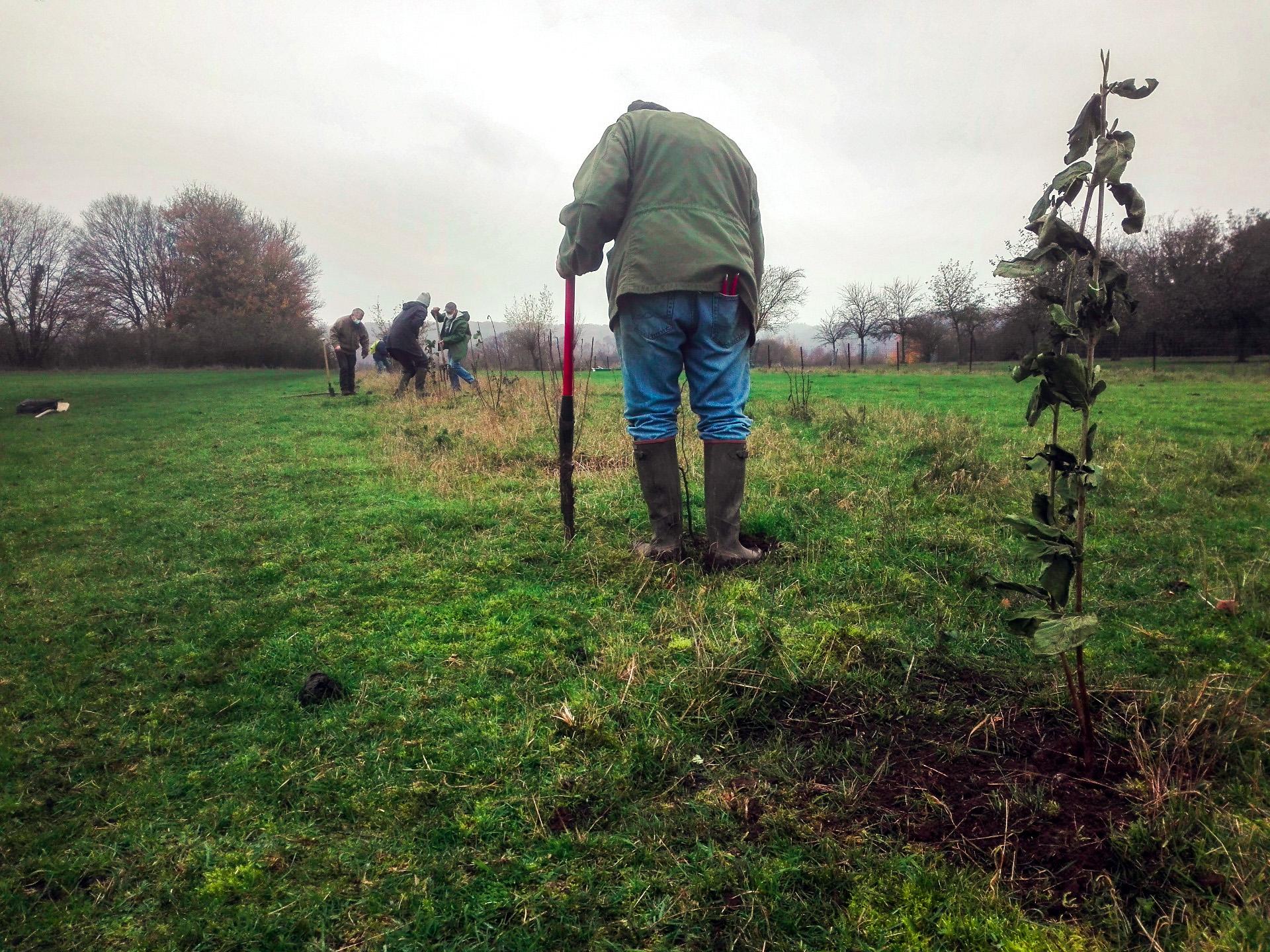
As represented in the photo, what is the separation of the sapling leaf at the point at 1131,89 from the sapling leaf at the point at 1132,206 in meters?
0.20

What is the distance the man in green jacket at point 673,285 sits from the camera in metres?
3.28

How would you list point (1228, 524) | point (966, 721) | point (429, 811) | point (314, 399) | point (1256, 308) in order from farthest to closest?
→ point (1256, 308), point (314, 399), point (1228, 524), point (966, 721), point (429, 811)

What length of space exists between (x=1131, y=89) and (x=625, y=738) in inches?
80.5

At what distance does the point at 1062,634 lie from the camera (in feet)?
5.12

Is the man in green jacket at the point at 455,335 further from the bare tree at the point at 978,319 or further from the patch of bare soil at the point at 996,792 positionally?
the bare tree at the point at 978,319

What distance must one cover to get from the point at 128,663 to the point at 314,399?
13.6 meters

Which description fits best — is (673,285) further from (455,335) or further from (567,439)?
(455,335)

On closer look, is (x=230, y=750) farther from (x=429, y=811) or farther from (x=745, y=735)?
(x=745, y=735)

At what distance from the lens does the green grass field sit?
1.42 meters

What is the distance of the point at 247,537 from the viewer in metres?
4.45

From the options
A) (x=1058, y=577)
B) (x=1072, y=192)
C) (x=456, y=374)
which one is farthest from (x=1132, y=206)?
(x=456, y=374)

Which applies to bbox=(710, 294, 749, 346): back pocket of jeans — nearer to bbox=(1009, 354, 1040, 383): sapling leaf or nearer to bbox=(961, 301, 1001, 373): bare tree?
bbox=(1009, 354, 1040, 383): sapling leaf

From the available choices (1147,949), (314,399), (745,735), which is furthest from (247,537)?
(314,399)

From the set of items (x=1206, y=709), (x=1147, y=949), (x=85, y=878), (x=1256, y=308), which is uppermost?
(x=1256, y=308)
